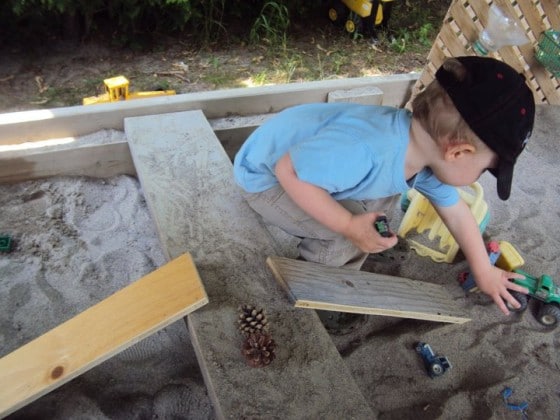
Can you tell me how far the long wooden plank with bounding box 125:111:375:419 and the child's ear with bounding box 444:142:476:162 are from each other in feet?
1.86

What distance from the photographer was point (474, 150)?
116cm

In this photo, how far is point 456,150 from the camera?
1.17 m

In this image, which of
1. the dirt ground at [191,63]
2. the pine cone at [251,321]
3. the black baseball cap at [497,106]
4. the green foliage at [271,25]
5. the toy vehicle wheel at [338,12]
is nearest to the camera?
the black baseball cap at [497,106]

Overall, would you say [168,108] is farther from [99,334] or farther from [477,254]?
[477,254]

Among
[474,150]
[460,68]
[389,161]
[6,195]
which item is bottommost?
[6,195]

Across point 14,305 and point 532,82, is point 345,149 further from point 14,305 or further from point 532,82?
point 532,82

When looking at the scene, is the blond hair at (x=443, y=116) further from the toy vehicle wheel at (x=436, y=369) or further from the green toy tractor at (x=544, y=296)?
the green toy tractor at (x=544, y=296)

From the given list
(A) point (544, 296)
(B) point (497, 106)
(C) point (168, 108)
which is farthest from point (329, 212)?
(C) point (168, 108)

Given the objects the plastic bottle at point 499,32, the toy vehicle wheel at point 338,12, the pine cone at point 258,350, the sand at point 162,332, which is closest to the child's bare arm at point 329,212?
the pine cone at point 258,350

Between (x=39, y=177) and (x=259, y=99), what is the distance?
108cm

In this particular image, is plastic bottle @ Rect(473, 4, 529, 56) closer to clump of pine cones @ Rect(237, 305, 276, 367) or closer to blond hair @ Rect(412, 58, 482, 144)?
blond hair @ Rect(412, 58, 482, 144)

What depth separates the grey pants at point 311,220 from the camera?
1.58 m

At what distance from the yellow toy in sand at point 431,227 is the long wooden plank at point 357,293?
1.09 ft

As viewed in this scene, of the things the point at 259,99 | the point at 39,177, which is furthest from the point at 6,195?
the point at 259,99
